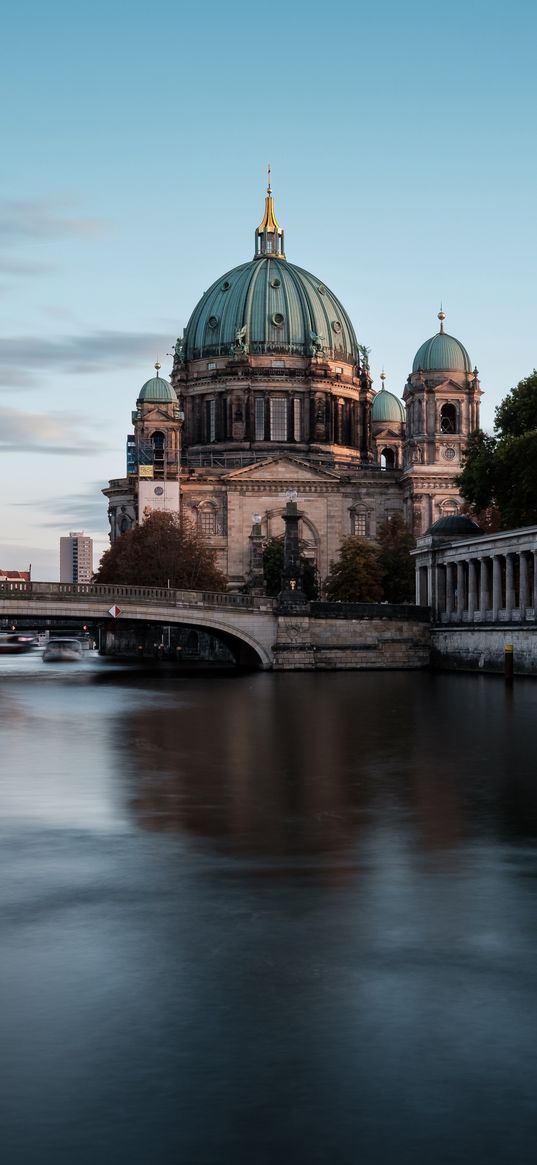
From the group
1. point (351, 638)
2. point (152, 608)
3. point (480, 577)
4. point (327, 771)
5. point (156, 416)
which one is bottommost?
point (327, 771)

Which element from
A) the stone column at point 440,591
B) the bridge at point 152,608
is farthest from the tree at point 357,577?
the bridge at point 152,608

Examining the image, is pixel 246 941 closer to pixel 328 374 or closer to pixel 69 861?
pixel 69 861

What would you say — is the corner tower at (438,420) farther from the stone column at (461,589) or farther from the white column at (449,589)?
the stone column at (461,589)

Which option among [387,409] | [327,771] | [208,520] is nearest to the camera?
[327,771]

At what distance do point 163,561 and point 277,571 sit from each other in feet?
54.6

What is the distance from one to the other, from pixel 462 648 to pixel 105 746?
4997cm

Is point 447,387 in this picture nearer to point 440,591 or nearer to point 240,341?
point 240,341

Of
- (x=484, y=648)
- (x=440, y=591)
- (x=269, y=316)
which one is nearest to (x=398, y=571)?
(x=440, y=591)

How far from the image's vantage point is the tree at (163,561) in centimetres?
10925

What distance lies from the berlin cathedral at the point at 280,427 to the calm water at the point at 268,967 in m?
110

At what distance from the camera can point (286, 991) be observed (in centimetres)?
1087

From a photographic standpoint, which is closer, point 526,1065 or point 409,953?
point 526,1065

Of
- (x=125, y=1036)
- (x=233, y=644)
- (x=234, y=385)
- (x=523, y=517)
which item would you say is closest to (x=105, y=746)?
(x=125, y=1036)

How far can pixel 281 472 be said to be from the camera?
137 m
